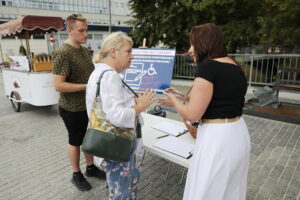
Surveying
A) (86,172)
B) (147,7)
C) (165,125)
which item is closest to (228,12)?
(147,7)

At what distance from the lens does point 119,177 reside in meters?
1.93

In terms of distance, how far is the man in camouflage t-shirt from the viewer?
2.54 m

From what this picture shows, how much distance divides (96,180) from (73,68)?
1620mm

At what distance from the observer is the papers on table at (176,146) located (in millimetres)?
2172

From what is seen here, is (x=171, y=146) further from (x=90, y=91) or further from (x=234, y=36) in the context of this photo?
(x=234, y=36)

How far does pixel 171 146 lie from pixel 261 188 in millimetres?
1586

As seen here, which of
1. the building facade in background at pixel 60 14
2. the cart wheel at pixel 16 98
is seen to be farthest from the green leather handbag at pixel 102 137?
the building facade in background at pixel 60 14

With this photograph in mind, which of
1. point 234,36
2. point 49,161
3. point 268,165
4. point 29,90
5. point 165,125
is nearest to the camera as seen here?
point 165,125

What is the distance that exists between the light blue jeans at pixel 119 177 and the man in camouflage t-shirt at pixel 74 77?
39.9 inches

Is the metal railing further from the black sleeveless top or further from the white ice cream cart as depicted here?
the black sleeveless top

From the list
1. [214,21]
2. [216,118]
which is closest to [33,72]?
[216,118]

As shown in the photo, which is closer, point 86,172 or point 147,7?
point 86,172

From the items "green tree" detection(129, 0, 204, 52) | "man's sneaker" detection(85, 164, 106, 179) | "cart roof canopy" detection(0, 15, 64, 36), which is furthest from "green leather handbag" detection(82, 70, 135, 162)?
"green tree" detection(129, 0, 204, 52)

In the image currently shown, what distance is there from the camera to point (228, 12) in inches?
359
